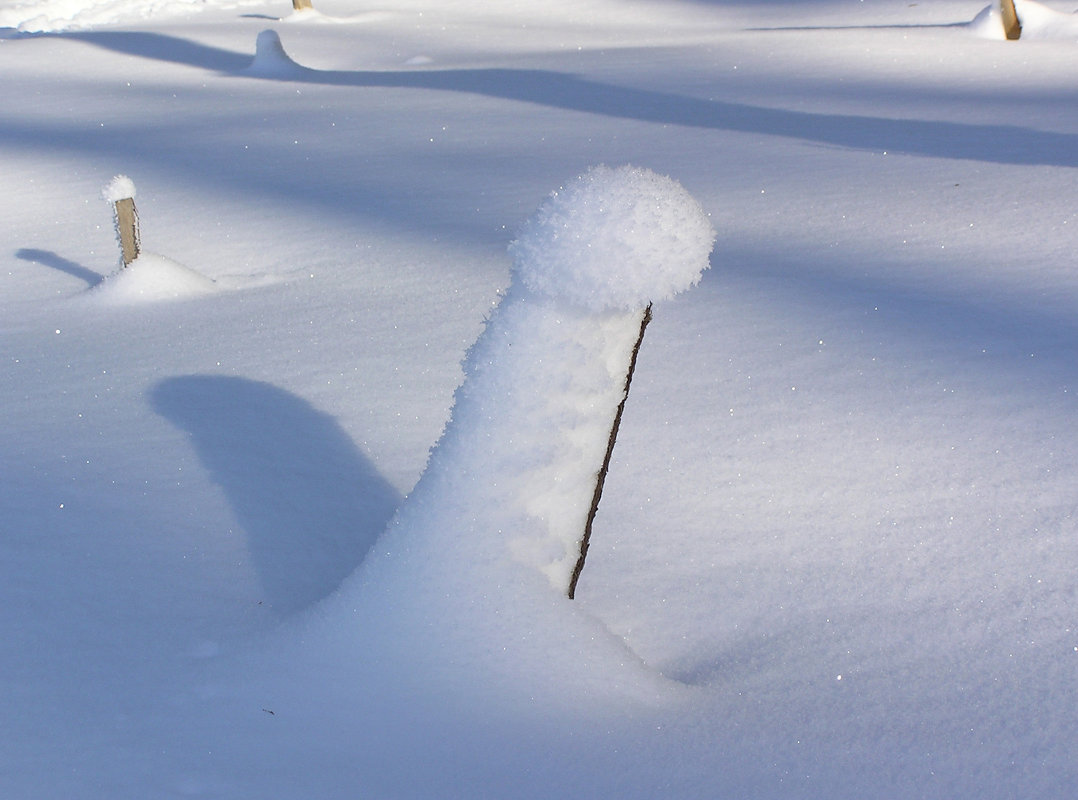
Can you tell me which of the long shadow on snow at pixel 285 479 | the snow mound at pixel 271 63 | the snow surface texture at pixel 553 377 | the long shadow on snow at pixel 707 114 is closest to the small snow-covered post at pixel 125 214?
the long shadow on snow at pixel 285 479

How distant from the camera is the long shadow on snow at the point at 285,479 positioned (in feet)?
4.89

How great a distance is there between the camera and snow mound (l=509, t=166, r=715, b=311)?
3.79ft

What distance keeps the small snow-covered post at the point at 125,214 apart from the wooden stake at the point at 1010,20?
19.2ft

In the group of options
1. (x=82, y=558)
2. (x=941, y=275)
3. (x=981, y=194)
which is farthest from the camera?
(x=981, y=194)

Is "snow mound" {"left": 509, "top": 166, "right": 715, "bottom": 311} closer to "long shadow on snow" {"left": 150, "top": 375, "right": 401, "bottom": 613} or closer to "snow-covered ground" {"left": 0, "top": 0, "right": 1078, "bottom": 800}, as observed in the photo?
"snow-covered ground" {"left": 0, "top": 0, "right": 1078, "bottom": 800}

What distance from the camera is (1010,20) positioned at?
6.38m

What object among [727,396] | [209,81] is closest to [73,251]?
[727,396]

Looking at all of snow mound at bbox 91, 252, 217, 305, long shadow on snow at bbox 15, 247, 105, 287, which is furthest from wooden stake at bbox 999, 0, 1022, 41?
long shadow on snow at bbox 15, 247, 105, 287

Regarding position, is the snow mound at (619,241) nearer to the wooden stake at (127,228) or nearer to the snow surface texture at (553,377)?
the snow surface texture at (553,377)

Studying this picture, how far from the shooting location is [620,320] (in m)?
1.25

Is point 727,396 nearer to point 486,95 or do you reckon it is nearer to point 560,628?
point 560,628

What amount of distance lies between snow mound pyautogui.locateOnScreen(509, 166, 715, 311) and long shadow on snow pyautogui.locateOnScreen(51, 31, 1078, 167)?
2.97 meters

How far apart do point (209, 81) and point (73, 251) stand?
352cm

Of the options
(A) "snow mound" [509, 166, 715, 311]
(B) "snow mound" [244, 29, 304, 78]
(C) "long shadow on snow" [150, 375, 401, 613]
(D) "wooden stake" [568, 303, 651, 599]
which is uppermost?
(B) "snow mound" [244, 29, 304, 78]
